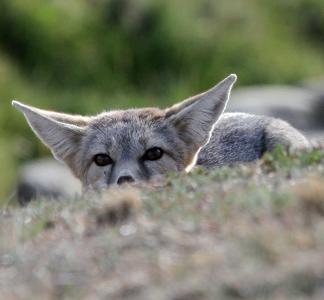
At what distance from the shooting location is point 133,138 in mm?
10336

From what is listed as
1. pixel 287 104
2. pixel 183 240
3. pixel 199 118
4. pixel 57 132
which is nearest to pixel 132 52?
pixel 287 104

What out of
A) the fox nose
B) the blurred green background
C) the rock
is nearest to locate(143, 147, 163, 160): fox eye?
the fox nose

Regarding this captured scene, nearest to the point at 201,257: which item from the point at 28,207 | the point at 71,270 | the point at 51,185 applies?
the point at 71,270

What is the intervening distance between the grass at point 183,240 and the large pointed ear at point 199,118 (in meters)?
2.13

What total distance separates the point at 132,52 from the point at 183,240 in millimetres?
18201

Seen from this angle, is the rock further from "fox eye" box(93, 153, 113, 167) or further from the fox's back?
"fox eye" box(93, 153, 113, 167)

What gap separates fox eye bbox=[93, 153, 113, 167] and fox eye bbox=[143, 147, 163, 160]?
0.31 metres

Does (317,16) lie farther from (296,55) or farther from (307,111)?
(307,111)

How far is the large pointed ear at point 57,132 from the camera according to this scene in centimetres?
1077

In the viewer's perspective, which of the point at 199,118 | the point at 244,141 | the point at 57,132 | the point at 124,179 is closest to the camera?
the point at 124,179

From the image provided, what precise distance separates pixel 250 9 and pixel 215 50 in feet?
5.72

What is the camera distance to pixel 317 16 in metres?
26.3

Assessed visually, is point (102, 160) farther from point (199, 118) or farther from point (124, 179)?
point (199, 118)

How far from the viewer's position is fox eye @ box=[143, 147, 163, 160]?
10297mm
